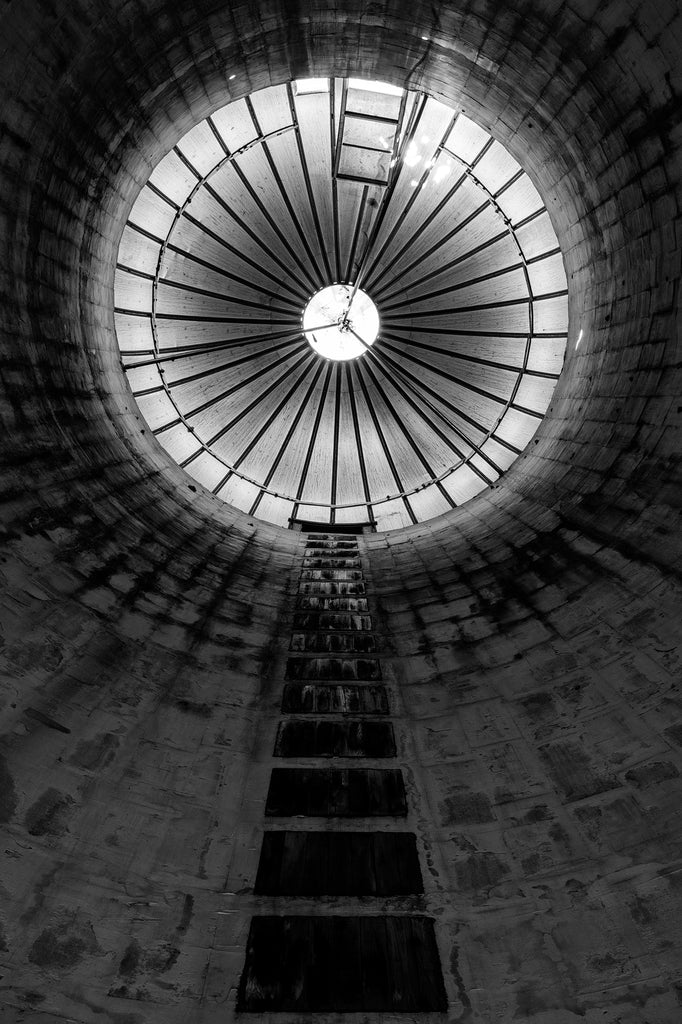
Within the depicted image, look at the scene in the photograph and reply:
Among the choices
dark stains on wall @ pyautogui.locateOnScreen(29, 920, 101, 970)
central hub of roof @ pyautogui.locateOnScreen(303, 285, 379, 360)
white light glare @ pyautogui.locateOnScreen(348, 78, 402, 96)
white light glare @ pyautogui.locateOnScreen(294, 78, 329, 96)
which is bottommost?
dark stains on wall @ pyautogui.locateOnScreen(29, 920, 101, 970)

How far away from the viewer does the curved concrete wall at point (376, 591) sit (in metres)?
4.26

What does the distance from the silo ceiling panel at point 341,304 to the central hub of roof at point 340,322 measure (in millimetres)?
71

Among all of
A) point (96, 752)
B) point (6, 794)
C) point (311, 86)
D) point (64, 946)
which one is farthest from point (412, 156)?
point (64, 946)

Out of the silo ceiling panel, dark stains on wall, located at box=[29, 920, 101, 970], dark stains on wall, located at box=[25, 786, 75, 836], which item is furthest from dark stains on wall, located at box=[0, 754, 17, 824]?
the silo ceiling panel

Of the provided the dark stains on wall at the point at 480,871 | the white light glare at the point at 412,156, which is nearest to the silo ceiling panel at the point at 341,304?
the white light glare at the point at 412,156

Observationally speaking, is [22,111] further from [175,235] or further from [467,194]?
[467,194]

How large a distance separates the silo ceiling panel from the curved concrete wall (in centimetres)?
417

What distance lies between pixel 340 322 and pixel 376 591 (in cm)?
994

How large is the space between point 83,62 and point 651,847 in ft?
31.3

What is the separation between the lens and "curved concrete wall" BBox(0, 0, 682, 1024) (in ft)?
14.0

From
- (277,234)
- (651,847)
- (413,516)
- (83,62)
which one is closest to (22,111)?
(83,62)

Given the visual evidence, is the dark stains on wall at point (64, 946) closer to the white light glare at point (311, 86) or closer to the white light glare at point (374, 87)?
the white light glare at point (374, 87)

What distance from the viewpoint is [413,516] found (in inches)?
639

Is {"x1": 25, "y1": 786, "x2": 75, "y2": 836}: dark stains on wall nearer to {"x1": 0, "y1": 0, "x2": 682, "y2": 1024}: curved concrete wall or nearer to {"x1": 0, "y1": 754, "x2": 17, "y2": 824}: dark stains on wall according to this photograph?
{"x1": 0, "y1": 0, "x2": 682, "y2": 1024}: curved concrete wall
